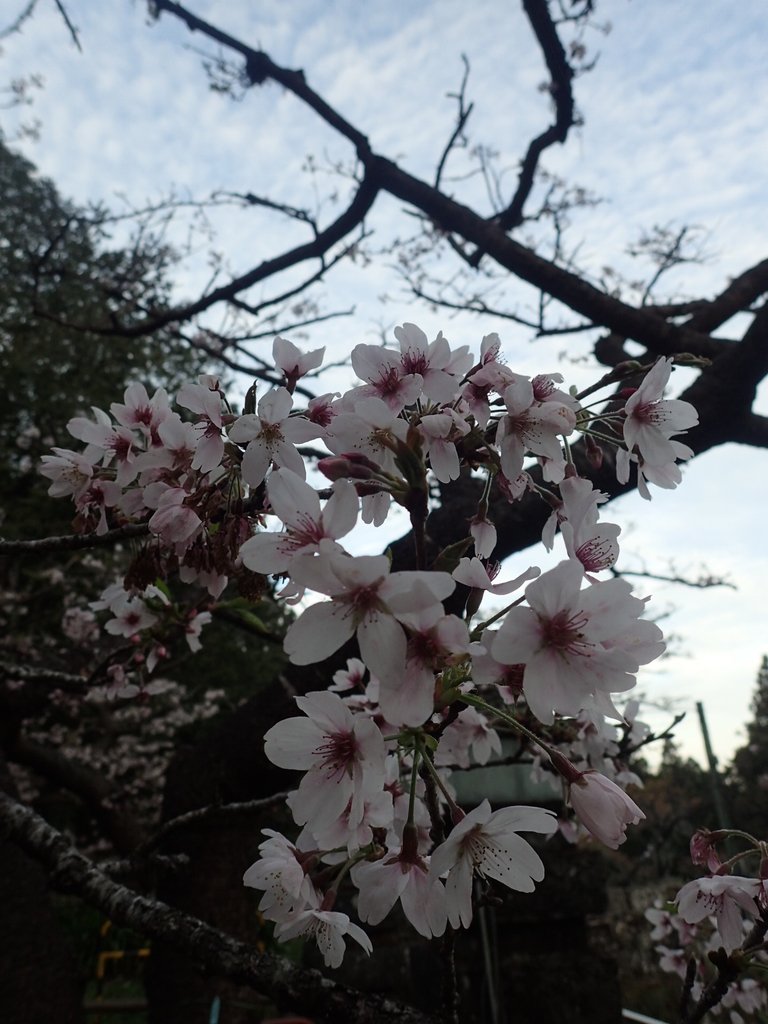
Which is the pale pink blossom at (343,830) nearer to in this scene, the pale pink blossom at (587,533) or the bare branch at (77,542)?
the pale pink blossom at (587,533)

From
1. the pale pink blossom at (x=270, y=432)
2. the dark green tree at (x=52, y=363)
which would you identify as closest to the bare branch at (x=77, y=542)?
the pale pink blossom at (x=270, y=432)

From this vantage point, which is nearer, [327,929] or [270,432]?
[327,929]

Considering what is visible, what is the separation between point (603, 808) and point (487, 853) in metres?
0.13

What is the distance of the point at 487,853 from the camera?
0.69m

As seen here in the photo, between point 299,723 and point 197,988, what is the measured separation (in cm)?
268

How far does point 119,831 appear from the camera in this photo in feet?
14.4

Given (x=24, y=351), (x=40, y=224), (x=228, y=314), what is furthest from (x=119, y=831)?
(x=40, y=224)

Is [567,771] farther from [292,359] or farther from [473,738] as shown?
[292,359]

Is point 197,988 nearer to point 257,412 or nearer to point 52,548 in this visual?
point 52,548

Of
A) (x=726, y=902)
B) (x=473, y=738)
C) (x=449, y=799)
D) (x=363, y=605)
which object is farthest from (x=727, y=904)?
(x=363, y=605)

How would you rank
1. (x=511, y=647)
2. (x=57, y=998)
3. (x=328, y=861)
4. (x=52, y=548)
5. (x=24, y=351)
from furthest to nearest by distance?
(x=24, y=351)
(x=57, y=998)
(x=52, y=548)
(x=328, y=861)
(x=511, y=647)

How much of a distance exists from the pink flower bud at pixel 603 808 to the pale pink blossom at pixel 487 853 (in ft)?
0.12

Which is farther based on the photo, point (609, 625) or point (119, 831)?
point (119, 831)

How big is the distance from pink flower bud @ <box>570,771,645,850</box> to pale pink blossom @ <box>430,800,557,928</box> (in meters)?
0.04
